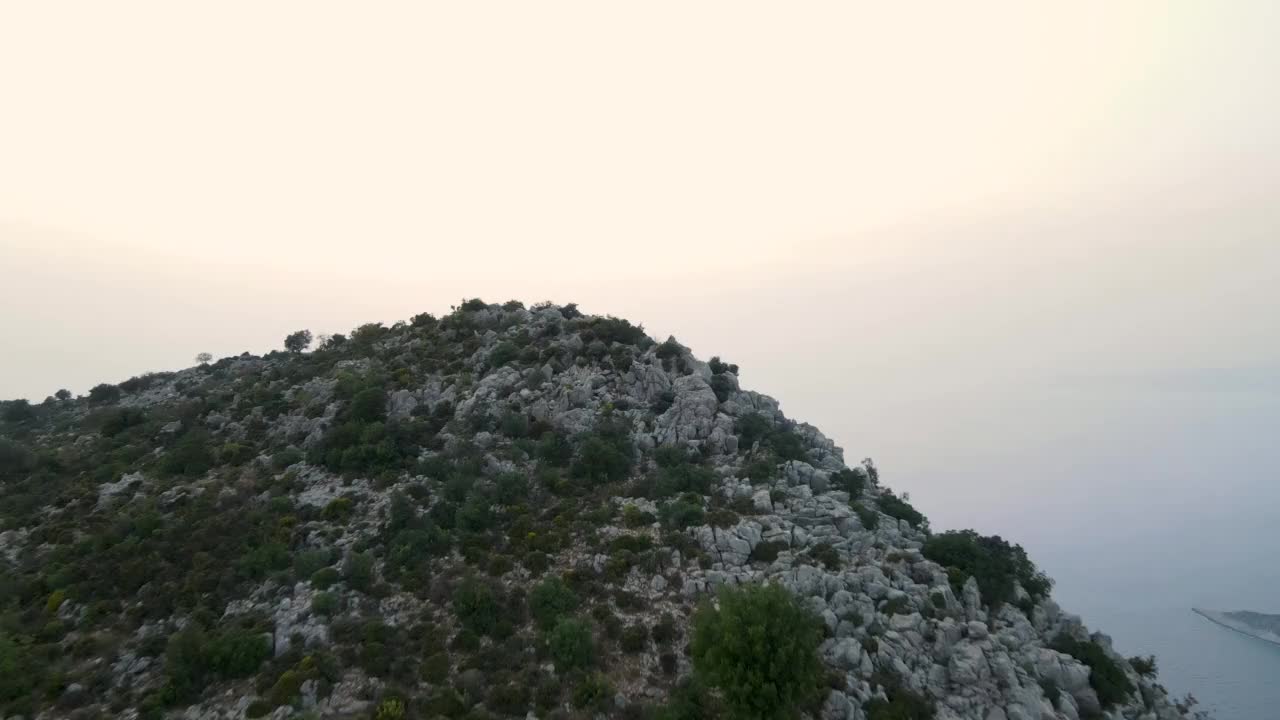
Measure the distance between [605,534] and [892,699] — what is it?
59.5 ft

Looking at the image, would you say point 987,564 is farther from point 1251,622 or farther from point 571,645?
point 1251,622

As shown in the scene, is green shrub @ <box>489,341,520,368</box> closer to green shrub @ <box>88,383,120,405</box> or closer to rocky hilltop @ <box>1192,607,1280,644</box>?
green shrub @ <box>88,383,120,405</box>

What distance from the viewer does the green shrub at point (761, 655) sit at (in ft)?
86.5

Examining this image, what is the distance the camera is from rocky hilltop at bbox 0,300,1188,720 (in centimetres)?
2978

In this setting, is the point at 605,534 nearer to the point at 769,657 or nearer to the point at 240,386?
the point at 769,657

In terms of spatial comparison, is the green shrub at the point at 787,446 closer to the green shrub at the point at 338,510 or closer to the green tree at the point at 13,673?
the green shrub at the point at 338,510

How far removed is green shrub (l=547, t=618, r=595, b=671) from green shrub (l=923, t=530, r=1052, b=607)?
21.1 metres

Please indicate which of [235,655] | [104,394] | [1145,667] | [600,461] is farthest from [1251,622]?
[104,394]

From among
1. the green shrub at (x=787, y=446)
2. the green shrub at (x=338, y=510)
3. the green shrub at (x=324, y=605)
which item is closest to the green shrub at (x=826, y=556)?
the green shrub at (x=787, y=446)

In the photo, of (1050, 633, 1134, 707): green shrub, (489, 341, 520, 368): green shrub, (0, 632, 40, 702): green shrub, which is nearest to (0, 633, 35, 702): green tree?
(0, 632, 40, 702): green shrub

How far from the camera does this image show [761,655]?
87.3 ft

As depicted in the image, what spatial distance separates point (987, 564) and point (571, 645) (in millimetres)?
24916

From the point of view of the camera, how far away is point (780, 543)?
128 ft

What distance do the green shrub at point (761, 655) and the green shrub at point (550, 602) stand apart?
8.93 meters
